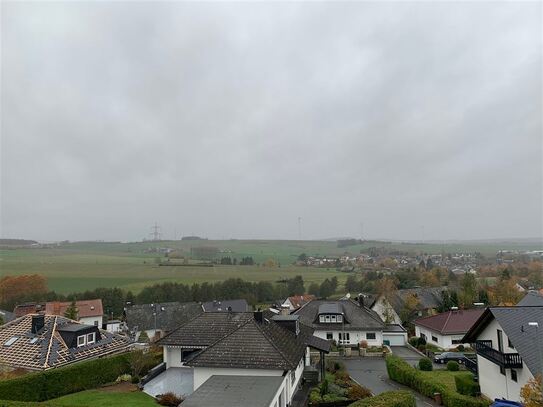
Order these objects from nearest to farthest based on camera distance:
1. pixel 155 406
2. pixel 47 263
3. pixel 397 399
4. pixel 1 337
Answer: pixel 397 399
pixel 155 406
pixel 1 337
pixel 47 263

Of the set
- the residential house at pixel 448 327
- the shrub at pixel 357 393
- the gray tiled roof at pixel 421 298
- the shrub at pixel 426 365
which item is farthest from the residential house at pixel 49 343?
the gray tiled roof at pixel 421 298

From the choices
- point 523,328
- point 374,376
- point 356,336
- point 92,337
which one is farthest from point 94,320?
point 523,328

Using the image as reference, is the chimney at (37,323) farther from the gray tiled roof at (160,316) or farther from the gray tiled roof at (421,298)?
the gray tiled roof at (421,298)

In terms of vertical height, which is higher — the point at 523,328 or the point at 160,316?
the point at 523,328

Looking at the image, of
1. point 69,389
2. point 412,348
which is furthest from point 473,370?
point 69,389

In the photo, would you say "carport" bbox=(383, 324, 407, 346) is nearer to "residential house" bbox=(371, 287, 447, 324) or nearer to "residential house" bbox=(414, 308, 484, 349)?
"residential house" bbox=(414, 308, 484, 349)

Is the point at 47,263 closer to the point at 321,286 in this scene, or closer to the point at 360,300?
the point at 321,286

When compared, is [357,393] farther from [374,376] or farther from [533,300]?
[533,300]
